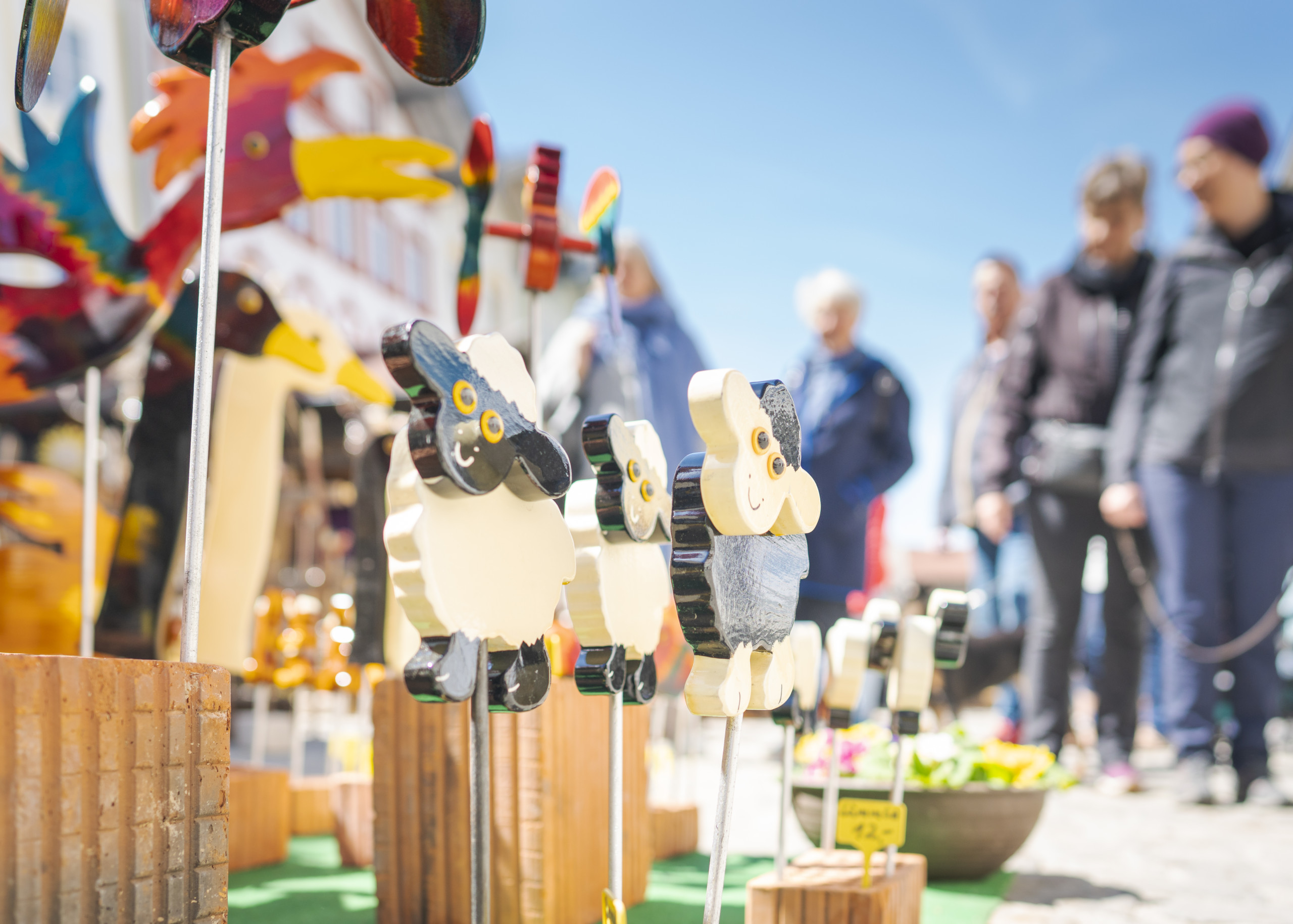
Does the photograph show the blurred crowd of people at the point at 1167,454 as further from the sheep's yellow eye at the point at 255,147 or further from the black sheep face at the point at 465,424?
the black sheep face at the point at 465,424

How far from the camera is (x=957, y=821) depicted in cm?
199

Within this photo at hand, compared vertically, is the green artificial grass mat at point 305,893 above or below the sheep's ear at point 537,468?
below

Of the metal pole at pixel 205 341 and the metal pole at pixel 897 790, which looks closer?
the metal pole at pixel 205 341

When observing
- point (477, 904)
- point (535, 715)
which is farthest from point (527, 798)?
point (477, 904)

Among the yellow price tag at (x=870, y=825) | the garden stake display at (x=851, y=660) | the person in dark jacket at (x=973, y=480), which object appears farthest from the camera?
the person in dark jacket at (x=973, y=480)

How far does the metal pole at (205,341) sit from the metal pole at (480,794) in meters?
0.25

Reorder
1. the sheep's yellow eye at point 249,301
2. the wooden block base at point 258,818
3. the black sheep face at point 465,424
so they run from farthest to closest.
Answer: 1. the sheep's yellow eye at point 249,301
2. the wooden block base at point 258,818
3. the black sheep face at point 465,424

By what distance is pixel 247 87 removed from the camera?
7.25 feet

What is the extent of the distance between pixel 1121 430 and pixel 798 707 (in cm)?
219

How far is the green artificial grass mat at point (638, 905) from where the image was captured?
5.62 feet

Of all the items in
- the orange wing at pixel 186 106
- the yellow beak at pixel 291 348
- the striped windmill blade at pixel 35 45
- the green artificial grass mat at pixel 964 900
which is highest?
the orange wing at pixel 186 106

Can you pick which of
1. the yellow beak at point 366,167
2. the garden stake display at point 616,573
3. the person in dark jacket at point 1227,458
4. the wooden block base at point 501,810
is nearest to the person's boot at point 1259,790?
the person in dark jacket at point 1227,458

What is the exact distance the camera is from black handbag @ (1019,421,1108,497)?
10.9ft

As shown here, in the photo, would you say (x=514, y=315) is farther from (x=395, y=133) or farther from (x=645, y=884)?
(x=645, y=884)
